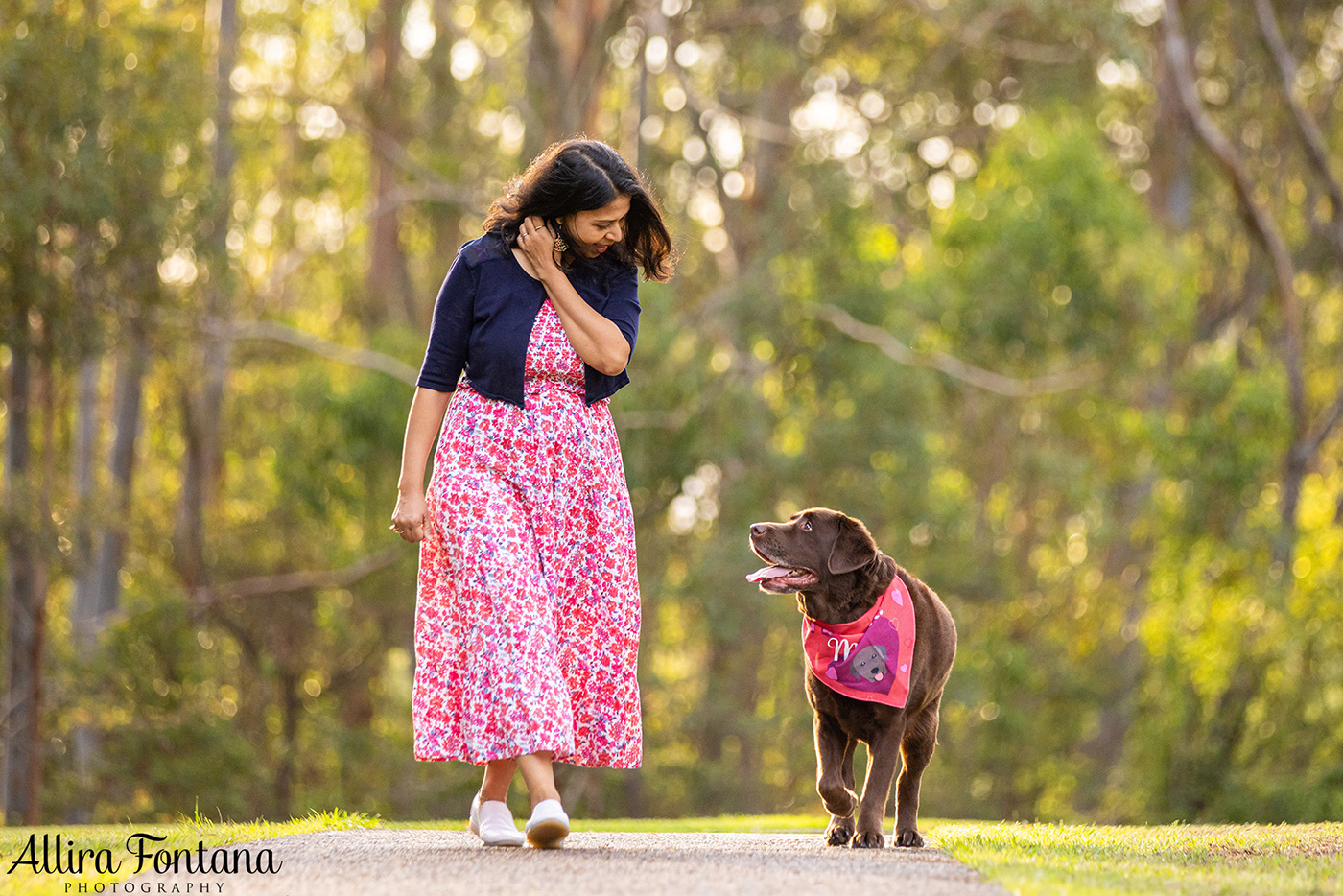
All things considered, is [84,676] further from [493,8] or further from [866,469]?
[493,8]

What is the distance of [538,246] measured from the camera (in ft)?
16.9

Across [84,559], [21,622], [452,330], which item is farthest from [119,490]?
[452,330]

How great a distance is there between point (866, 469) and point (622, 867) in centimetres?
1815

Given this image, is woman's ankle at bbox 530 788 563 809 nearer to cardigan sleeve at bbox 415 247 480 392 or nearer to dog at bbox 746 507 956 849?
dog at bbox 746 507 956 849

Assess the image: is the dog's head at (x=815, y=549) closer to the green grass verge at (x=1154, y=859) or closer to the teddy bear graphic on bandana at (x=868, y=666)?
the teddy bear graphic on bandana at (x=868, y=666)

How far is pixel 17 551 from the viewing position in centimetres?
1484

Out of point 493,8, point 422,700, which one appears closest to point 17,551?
point 422,700

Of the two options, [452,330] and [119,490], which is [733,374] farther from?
[452,330]

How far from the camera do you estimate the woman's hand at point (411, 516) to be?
4.99 m

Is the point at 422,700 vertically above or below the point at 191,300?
below

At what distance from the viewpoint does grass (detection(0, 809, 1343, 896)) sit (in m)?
4.26

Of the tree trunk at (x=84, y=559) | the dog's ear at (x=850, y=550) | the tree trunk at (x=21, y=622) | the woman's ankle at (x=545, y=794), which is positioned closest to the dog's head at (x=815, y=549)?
the dog's ear at (x=850, y=550)

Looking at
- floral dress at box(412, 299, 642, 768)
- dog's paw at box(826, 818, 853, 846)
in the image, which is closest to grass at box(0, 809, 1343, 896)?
dog's paw at box(826, 818, 853, 846)

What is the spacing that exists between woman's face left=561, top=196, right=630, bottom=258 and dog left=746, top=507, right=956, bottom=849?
1070mm
